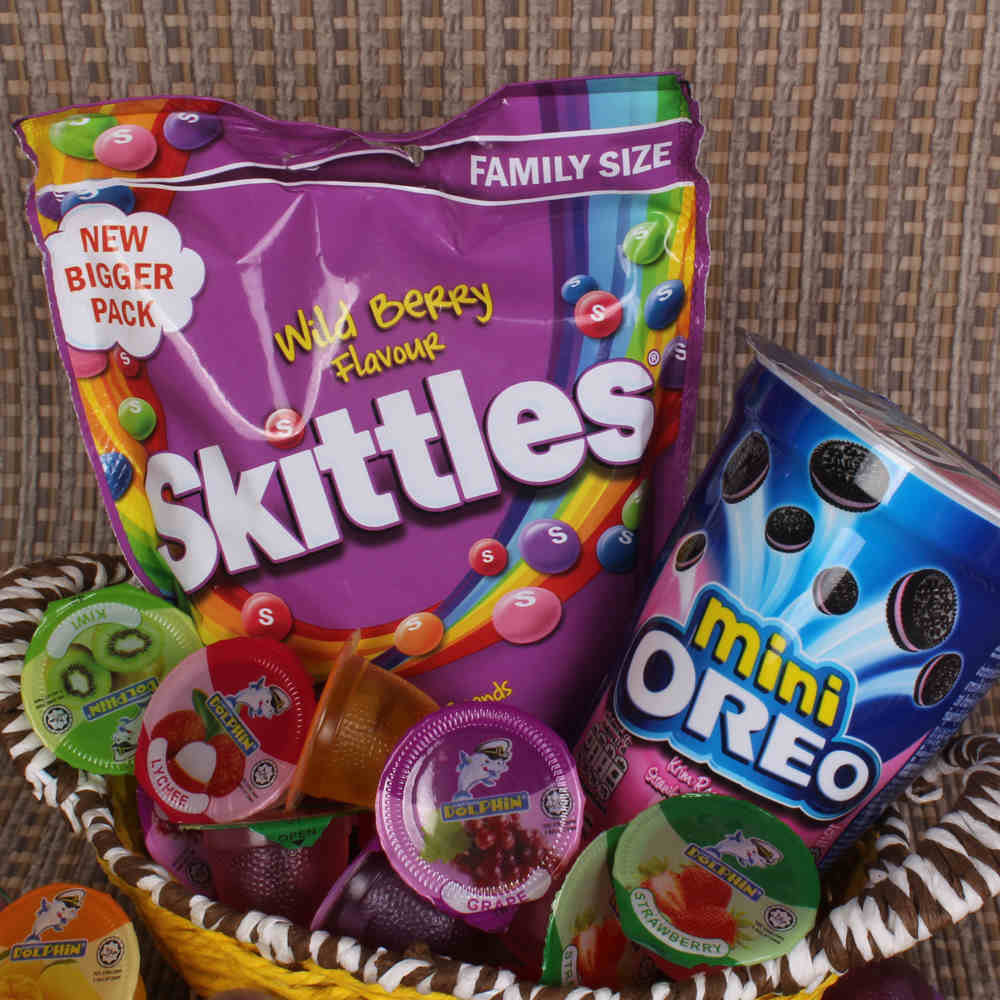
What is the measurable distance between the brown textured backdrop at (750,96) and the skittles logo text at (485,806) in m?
0.51

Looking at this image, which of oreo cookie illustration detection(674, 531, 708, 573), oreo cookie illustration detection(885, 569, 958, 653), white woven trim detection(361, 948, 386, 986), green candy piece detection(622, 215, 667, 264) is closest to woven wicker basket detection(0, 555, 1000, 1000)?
white woven trim detection(361, 948, 386, 986)

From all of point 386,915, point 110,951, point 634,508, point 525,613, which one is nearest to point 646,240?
point 634,508

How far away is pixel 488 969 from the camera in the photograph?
567mm

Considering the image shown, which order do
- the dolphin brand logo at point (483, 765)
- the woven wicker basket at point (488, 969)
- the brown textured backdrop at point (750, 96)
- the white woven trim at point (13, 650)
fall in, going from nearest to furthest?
the woven wicker basket at point (488, 969)
the dolphin brand logo at point (483, 765)
the white woven trim at point (13, 650)
the brown textured backdrop at point (750, 96)

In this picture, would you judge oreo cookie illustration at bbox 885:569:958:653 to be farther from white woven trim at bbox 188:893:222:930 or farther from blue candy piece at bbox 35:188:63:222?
blue candy piece at bbox 35:188:63:222

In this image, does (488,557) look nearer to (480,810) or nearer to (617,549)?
(617,549)

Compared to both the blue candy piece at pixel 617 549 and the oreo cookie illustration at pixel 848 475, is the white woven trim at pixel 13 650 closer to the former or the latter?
the blue candy piece at pixel 617 549

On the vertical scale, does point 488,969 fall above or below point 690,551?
below

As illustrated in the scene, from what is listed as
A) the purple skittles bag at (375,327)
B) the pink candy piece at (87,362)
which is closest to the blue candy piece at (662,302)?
the purple skittles bag at (375,327)

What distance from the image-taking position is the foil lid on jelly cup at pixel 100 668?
0.73 metres

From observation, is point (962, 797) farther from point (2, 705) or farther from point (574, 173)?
point (2, 705)

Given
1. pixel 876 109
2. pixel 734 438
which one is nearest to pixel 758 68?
pixel 876 109

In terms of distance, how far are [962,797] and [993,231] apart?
2.26 ft

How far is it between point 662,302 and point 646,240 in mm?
53
